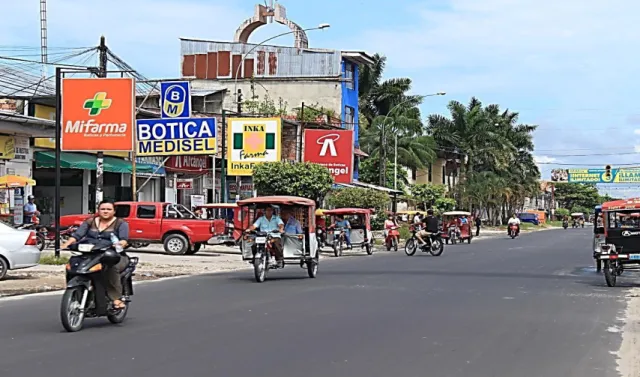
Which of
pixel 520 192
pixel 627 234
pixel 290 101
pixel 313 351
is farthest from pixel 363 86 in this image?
pixel 313 351

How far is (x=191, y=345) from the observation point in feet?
31.2

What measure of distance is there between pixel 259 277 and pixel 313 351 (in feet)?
29.5

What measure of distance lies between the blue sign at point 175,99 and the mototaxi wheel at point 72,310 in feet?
77.7

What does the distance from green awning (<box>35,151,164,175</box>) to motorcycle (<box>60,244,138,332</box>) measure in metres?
22.0

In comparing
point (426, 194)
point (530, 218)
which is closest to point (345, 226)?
point (426, 194)

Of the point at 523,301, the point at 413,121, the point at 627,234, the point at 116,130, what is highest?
the point at 413,121

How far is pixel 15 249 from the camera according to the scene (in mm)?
17562

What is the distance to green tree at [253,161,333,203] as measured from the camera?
37.5 metres

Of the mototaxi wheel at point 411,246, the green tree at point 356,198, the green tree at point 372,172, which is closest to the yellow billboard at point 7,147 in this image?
the mototaxi wheel at point 411,246

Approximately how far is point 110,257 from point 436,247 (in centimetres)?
2179

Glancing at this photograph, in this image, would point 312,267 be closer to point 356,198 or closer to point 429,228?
point 429,228

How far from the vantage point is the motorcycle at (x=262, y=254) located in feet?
58.9

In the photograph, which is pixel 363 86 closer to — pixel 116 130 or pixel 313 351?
pixel 116 130

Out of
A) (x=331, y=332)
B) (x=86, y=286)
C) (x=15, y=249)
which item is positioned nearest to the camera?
(x=86, y=286)
